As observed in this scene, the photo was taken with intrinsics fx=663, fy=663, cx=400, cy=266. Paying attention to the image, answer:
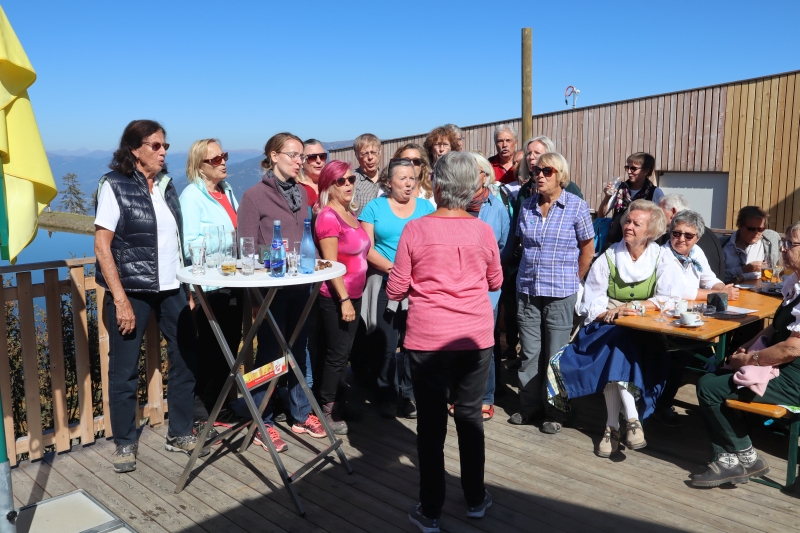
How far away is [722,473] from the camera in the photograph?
3.41 meters

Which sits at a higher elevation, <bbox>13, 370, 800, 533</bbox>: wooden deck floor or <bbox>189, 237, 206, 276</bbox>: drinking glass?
<bbox>189, 237, 206, 276</bbox>: drinking glass

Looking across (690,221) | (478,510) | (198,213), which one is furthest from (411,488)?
(690,221)

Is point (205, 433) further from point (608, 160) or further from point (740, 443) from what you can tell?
point (608, 160)

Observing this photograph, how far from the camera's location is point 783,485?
3393 mm

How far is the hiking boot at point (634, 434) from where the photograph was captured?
12.5ft

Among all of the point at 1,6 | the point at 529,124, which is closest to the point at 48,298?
the point at 1,6

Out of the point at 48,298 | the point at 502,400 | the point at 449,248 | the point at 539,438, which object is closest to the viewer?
the point at 449,248

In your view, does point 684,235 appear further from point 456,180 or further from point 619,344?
point 456,180

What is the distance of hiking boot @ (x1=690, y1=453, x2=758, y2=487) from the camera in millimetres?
3389

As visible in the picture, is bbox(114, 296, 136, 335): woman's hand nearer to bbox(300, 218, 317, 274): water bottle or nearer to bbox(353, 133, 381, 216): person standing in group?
bbox(300, 218, 317, 274): water bottle

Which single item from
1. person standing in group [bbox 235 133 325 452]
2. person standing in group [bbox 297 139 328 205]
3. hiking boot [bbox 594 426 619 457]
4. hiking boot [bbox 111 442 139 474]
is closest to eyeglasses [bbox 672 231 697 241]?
hiking boot [bbox 594 426 619 457]

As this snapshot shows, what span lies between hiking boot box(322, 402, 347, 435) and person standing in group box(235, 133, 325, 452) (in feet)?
0.36

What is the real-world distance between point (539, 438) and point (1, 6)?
11.5 ft

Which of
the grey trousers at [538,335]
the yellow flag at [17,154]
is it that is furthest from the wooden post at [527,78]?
the yellow flag at [17,154]
